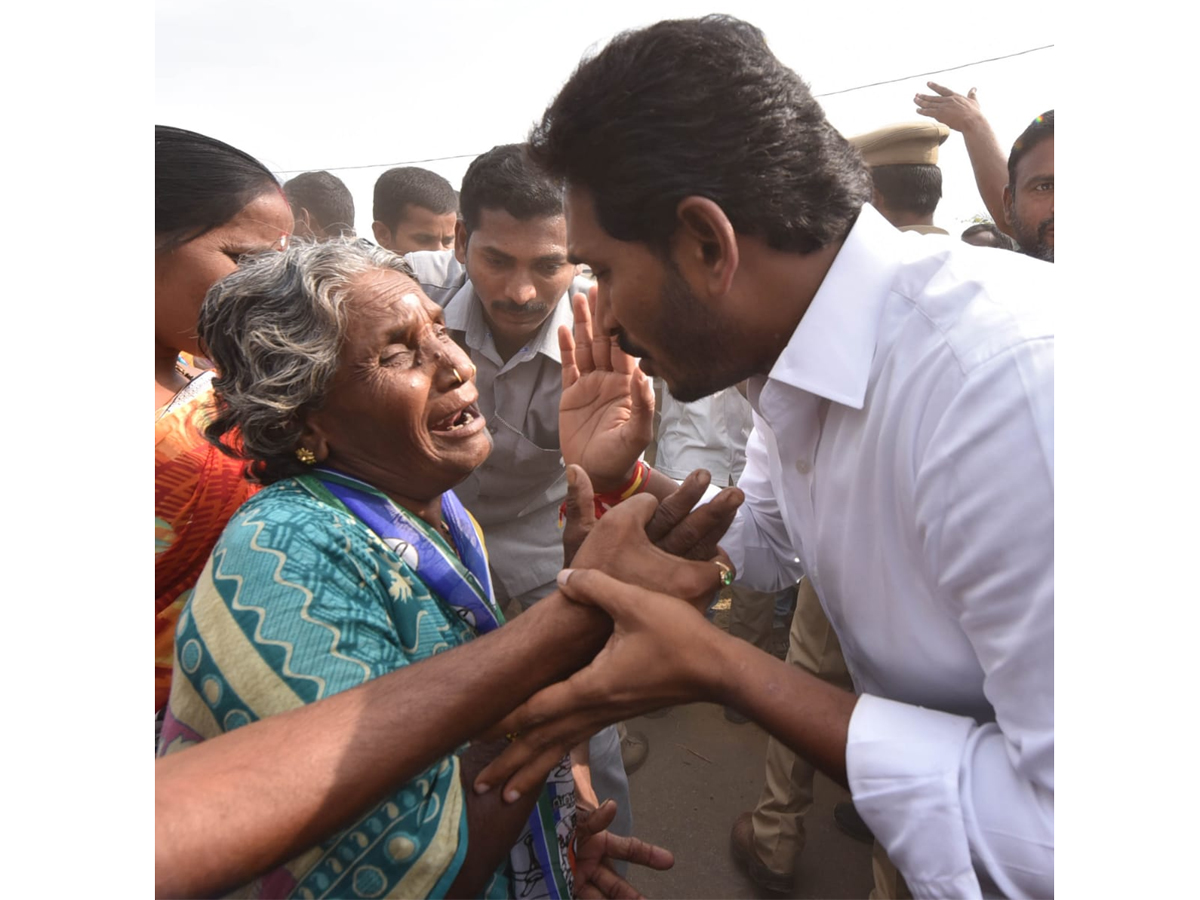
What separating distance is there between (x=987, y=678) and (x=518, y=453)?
2.44m

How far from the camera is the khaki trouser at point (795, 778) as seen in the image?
337 cm

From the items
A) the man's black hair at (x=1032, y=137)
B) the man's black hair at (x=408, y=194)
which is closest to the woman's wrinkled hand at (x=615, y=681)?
the man's black hair at (x=1032, y=137)

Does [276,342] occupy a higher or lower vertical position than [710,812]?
higher

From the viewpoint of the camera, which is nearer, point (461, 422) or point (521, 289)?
point (461, 422)

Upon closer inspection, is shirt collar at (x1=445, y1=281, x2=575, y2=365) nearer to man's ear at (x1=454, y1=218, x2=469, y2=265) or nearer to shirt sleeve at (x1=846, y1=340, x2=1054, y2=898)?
man's ear at (x1=454, y1=218, x2=469, y2=265)

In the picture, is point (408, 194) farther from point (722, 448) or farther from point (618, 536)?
point (618, 536)

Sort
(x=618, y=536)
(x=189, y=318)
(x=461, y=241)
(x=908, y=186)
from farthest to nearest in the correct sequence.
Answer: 1. (x=908, y=186)
2. (x=461, y=241)
3. (x=189, y=318)
4. (x=618, y=536)

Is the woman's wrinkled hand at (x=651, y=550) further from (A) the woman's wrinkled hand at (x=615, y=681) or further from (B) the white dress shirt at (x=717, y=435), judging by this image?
(B) the white dress shirt at (x=717, y=435)

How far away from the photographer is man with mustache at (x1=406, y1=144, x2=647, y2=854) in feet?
11.5

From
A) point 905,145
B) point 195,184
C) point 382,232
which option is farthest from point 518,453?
point 382,232

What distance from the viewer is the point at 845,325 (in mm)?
1622

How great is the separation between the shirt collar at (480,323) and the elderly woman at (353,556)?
5.18 ft

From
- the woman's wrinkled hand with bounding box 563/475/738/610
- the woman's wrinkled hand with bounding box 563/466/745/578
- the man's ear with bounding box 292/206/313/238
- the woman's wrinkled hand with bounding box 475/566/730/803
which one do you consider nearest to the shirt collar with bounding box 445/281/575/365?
the man's ear with bounding box 292/206/313/238
